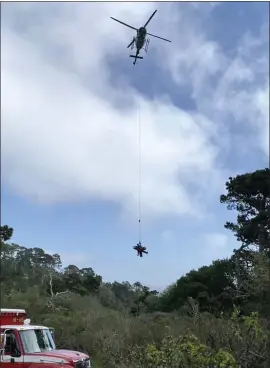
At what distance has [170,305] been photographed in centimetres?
3816

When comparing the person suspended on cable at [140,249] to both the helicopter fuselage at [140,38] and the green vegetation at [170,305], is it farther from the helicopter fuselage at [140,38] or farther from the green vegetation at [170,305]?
the helicopter fuselage at [140,38]

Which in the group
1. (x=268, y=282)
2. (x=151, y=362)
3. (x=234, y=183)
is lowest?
(x=151, y=362)

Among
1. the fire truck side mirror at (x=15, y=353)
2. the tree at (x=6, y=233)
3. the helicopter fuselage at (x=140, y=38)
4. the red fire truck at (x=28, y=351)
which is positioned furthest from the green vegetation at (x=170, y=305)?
the helicopter fuselage at (x=140, y=38)

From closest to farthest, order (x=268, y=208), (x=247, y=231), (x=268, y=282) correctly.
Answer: (x=268, y=282), (x=268, y=208), (x=247, y=231)

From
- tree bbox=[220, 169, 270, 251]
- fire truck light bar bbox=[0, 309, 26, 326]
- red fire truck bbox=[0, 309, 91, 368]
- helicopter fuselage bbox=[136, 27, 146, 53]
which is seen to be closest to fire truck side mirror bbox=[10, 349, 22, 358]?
red fire truck bbox=[0, 309, 91, 368]

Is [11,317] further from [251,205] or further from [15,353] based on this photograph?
[251,205]

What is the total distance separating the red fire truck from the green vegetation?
1.71 metres

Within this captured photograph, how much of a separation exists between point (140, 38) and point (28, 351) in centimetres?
705

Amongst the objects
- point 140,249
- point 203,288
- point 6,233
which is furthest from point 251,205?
point 140,249

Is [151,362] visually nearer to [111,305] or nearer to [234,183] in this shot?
[111,305]

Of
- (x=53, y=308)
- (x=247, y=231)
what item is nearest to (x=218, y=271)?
(x=247, y=231)

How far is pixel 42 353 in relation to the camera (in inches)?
495

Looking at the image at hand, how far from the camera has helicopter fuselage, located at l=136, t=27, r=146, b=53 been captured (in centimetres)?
1120

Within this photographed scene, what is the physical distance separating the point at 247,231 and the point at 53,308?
1478cm
